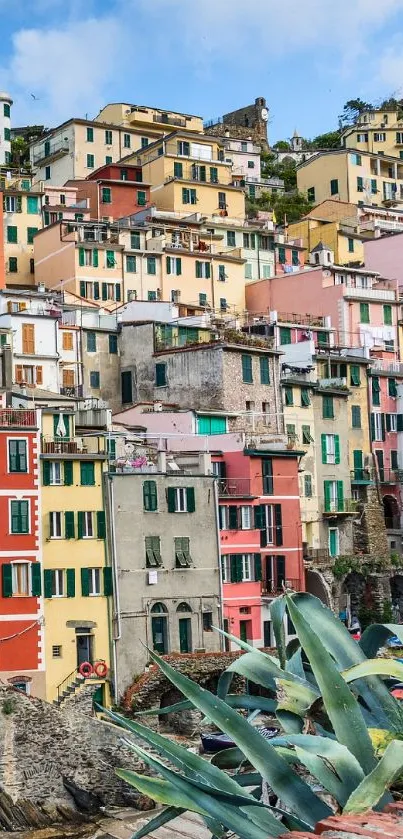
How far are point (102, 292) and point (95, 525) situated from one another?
31.8 meters

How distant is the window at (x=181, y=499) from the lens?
188ft

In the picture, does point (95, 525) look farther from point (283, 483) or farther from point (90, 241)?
point (90, 241)

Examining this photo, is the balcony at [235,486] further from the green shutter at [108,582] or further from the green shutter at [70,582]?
the green shutter at [70,582]

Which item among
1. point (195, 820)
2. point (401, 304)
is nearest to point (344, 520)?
point (401, 304)

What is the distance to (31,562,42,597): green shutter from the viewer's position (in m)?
52.6

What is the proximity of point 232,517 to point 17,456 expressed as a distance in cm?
1093

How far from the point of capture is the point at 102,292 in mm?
84375

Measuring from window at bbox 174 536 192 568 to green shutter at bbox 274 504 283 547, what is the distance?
7.48 m

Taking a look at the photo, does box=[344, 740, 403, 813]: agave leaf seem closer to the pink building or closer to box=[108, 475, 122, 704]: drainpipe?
box=[108, 475, 122, 704]: drainpipe

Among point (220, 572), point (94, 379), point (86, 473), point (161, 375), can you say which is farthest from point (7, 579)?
point (94, 379)

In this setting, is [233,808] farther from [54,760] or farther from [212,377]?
[212,377]

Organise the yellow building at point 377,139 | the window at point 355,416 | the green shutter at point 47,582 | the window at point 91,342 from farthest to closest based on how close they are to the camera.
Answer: the yellow building at point 377,139
the window at point 355,416
the window at point 91,342
the green shutter at point 47,582

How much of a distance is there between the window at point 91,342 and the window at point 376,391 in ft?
50.0

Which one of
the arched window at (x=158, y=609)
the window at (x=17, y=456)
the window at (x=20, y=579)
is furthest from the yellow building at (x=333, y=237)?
the window at (x=20, y=579)
